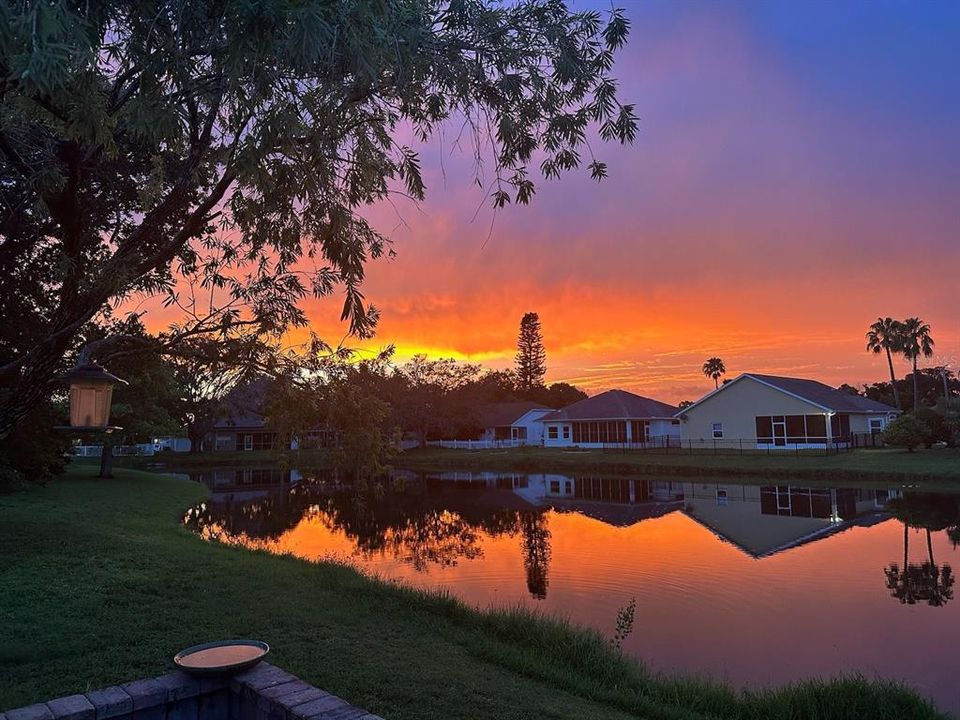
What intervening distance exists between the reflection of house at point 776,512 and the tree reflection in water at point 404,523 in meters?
5.51

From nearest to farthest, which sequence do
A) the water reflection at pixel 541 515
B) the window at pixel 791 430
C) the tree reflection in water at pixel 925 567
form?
the tree reflection in water at pixel 925 567, the water reflection at pixel 541 515, the window at pixel 791 430

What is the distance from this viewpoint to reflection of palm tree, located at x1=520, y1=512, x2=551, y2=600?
13.5 m

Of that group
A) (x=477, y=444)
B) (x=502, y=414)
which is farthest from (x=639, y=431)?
(x=502, y=414)

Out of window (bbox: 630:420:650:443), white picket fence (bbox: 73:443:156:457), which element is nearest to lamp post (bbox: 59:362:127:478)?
window (bbox: 630:420:650:443)

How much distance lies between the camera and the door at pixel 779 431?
134 ft

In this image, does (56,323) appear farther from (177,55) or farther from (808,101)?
(808,101)

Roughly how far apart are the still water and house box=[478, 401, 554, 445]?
3613 cm

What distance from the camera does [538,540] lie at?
61.2ft

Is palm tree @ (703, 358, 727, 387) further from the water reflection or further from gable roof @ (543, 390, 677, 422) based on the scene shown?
the water reflection

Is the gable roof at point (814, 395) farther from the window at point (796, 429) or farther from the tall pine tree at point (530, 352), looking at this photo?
the tall pine tree at point (530, 352)

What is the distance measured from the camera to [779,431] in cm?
4100

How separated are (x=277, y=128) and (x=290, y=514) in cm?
2304

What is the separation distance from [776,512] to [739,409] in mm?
22161

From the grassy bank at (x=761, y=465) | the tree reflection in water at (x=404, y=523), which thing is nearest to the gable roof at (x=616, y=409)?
the grassy bank at (x=761, y=465)
